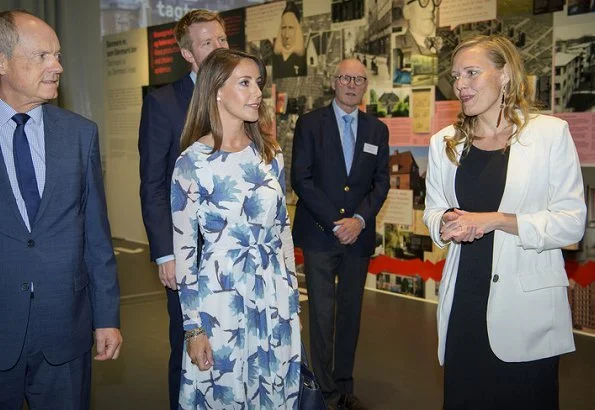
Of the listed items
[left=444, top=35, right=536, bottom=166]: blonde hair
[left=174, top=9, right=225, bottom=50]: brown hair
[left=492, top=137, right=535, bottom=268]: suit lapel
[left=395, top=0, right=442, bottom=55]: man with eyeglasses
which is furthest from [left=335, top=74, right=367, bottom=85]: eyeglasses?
[left=395, top=0, right=442, bottom=55]: man with eyeglasses

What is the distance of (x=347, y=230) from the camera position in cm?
399

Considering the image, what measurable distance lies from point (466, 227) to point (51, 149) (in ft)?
4.54

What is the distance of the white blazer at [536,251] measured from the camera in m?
2.40

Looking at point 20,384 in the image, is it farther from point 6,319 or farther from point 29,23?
point 29,23

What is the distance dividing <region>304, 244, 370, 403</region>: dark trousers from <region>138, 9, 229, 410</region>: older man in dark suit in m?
1.10

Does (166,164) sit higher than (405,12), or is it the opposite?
(405,12)

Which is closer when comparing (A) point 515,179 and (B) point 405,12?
(A) point 515,179

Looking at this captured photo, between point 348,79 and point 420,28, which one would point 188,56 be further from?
point 420,28

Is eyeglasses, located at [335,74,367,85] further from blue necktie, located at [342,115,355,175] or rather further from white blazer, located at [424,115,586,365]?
white blazer, located at [424,115,586,365]

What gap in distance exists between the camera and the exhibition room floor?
4230 mm

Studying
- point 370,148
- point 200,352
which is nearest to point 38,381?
point 200,352

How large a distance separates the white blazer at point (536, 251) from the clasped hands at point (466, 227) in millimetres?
104

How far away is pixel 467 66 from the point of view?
99.3 inches

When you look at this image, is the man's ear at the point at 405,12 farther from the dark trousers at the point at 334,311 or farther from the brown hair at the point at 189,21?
the brown hair at the point at 189,21
